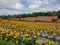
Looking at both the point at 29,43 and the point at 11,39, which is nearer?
the point at 29,43

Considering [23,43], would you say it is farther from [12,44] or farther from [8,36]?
[8,36]

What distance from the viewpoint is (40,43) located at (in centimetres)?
604

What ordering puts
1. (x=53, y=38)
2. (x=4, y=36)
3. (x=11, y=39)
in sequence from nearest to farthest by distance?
(x=11, y=39) < (x=4, y=36) < (x=53, y=38)

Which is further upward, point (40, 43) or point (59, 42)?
point (40, 43)

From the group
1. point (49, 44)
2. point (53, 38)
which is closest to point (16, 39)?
point (49, 44)

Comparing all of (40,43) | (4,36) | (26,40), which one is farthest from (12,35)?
(40,43)

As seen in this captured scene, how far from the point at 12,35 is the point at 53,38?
2.28 m

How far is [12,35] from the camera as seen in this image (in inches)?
309

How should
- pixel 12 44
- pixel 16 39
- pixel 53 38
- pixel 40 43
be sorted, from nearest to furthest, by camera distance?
pixel 40 43
pixel 12 44
pixel 16 39
pixel 53 38

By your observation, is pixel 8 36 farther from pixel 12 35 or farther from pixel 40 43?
pixel 40 43

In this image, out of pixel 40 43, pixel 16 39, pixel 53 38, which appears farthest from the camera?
pixel 53 38

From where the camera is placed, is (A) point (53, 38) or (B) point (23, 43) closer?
(B) point (23, 43)

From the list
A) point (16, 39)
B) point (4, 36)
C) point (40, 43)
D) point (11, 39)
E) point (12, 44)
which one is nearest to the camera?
point (40, 43)

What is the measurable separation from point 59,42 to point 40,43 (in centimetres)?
240
